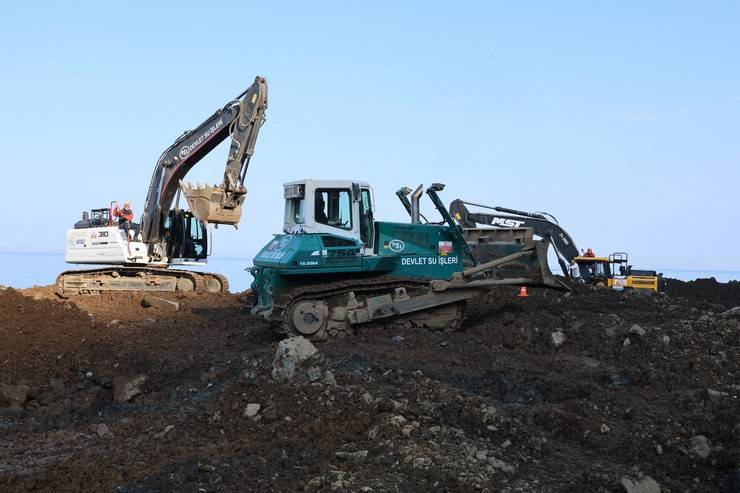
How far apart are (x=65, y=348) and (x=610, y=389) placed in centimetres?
804

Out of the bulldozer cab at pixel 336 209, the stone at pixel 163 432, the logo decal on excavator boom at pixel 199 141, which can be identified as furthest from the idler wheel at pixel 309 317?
the logo decal on excavator boom at pixel 199 141

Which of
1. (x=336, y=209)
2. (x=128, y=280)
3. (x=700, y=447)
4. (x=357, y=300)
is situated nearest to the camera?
(x=700, y=447)

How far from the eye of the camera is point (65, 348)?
12297 mm

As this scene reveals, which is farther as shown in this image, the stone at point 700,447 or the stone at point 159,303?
the stone at point 159,303

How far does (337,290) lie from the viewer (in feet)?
40.2

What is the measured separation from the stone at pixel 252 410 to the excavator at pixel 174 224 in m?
11.6

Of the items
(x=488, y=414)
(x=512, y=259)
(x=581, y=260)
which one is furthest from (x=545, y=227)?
(x=488, y=414)

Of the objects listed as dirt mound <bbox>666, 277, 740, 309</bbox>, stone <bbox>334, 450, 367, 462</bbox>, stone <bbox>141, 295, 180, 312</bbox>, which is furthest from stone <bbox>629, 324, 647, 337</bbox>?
dirt mound <bbox>666, 277, 740, 309</bbox>

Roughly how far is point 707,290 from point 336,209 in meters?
14.8

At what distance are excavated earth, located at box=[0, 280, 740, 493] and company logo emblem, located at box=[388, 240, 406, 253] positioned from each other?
4.63 ft

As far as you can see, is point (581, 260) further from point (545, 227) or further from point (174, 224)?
point (174, 224)

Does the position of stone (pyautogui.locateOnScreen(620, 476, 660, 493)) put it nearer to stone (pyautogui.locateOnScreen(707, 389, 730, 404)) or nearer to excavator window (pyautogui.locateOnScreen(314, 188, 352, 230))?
stone (pyautogui.locateOnScreen(707, 389, 730, 404))

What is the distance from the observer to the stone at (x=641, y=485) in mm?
6156

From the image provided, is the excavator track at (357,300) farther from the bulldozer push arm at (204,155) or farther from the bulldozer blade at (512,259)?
the bulldozer push arm at (204,155)
